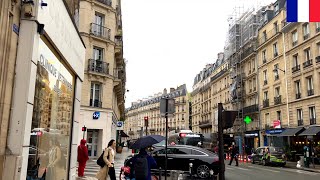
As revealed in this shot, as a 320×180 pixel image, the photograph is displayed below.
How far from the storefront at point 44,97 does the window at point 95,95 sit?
60.7ft

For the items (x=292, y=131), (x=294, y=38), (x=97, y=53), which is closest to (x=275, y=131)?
(x=292, y=131)

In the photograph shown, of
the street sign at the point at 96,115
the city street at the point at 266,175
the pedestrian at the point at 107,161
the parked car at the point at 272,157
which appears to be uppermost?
the street sign at the point at 96,115

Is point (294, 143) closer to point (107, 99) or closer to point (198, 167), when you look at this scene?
point (107, 99)

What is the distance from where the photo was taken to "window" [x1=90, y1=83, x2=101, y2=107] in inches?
1125

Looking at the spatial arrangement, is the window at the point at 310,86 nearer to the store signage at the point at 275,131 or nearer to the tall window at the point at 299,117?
the tall window at the point at 299,117

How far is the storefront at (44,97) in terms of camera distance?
5312 millimetres

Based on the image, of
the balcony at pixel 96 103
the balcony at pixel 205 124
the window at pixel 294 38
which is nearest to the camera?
the balcony at pixel 96 103

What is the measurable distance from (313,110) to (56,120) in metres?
31.4

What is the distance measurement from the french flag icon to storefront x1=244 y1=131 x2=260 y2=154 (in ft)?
131

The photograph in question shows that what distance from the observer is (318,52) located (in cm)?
3322

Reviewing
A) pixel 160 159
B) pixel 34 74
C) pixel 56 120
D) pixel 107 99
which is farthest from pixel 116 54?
pixel 34 74

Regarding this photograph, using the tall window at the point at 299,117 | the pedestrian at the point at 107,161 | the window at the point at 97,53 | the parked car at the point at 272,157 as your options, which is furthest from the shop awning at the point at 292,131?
the pedestrian at the point at 107,161

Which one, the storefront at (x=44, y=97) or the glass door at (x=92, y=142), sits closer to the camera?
the storefront at (x=44, y=97)

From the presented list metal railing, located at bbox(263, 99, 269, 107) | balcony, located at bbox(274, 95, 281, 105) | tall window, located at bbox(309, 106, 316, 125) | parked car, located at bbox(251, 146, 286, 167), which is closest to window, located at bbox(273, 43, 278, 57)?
balcony, located at bbox(274, 95, 281, 105)
